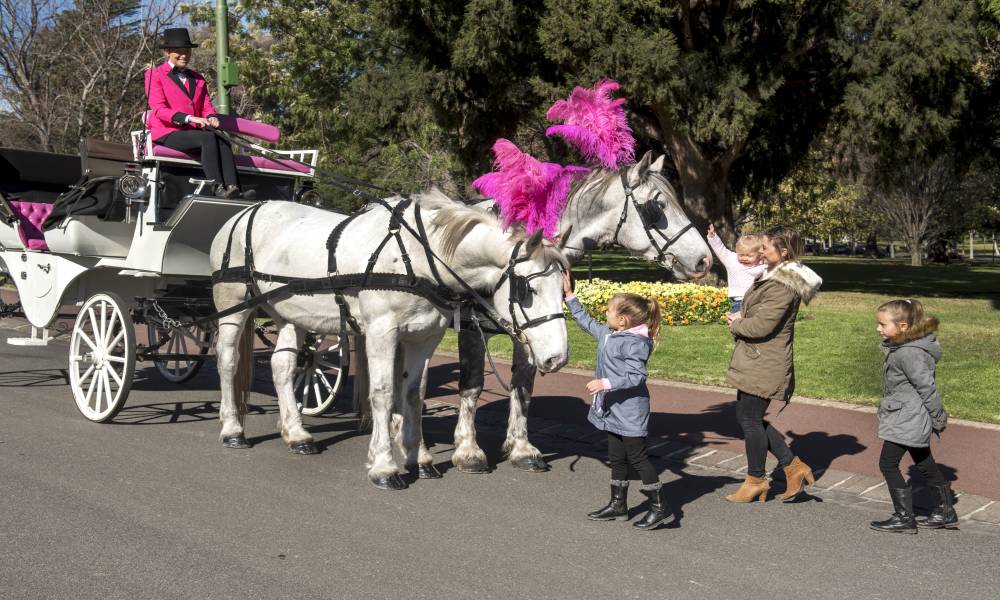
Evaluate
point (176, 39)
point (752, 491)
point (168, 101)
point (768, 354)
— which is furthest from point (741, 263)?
point (176, 39)

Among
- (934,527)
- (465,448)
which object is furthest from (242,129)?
(934,527)

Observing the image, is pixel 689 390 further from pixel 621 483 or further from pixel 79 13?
pixel 79 13

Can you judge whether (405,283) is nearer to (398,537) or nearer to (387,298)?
(387,298)

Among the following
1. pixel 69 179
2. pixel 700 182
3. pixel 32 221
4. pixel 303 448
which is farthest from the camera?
pixel 700 182

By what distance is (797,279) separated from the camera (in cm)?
607

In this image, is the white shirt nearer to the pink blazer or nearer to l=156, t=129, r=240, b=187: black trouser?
l=156, t=129, r=240, b=187: black trouser

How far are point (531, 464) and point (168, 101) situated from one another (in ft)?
14.9

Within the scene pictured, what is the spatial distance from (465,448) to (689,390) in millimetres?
3894

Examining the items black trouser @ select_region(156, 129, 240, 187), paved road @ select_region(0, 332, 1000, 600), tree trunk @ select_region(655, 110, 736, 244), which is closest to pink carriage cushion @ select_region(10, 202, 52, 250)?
black trouser @ select_region(156, 129, 240, 187)

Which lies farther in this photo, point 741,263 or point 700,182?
point 700,182

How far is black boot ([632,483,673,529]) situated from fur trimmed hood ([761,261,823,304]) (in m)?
1.56

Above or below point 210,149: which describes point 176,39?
above

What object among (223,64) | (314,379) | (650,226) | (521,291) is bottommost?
(314,379)

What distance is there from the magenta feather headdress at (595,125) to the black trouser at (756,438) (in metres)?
2.02
